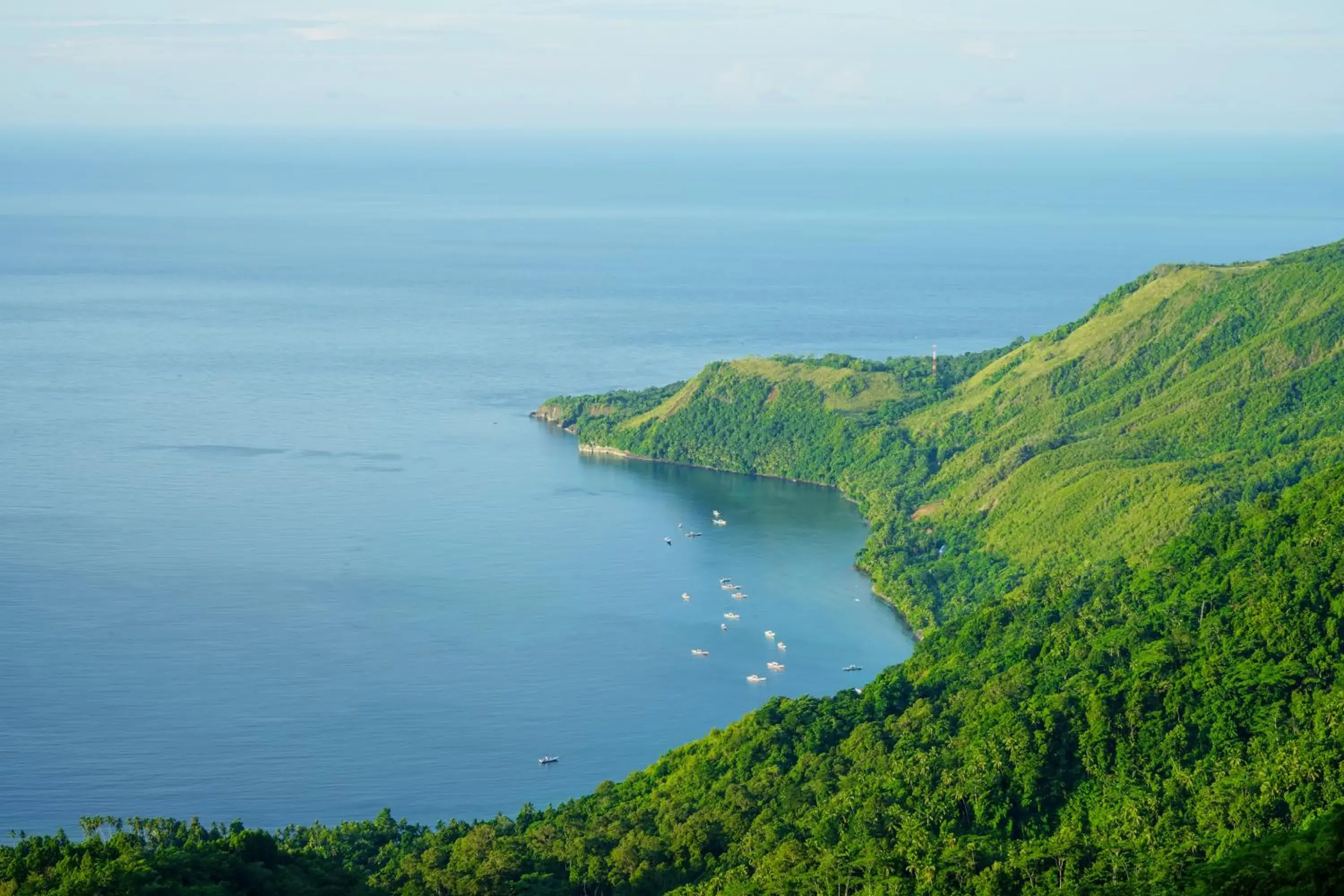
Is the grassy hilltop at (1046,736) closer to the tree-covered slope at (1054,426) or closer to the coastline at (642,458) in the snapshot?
the tree-covered slope at (1054,426)

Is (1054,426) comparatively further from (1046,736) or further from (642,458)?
(1046,736)

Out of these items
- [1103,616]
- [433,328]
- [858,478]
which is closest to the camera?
[1103,616]

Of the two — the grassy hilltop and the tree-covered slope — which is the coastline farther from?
the grassy hilltop

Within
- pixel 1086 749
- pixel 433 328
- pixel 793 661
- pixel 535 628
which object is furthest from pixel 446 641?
pixel 433 328

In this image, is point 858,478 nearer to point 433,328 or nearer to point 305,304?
point 433,328

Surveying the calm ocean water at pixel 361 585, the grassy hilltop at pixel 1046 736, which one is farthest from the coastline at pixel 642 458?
the grassy hilltop at pixel 1046 736

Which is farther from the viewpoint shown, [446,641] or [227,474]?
[227,474]

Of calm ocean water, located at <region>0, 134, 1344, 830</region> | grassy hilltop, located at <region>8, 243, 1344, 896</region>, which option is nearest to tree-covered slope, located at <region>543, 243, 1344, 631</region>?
grassy hilltop, located at <region>8, 243, 1344, 896</region>

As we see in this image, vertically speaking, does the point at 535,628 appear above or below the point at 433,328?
below
